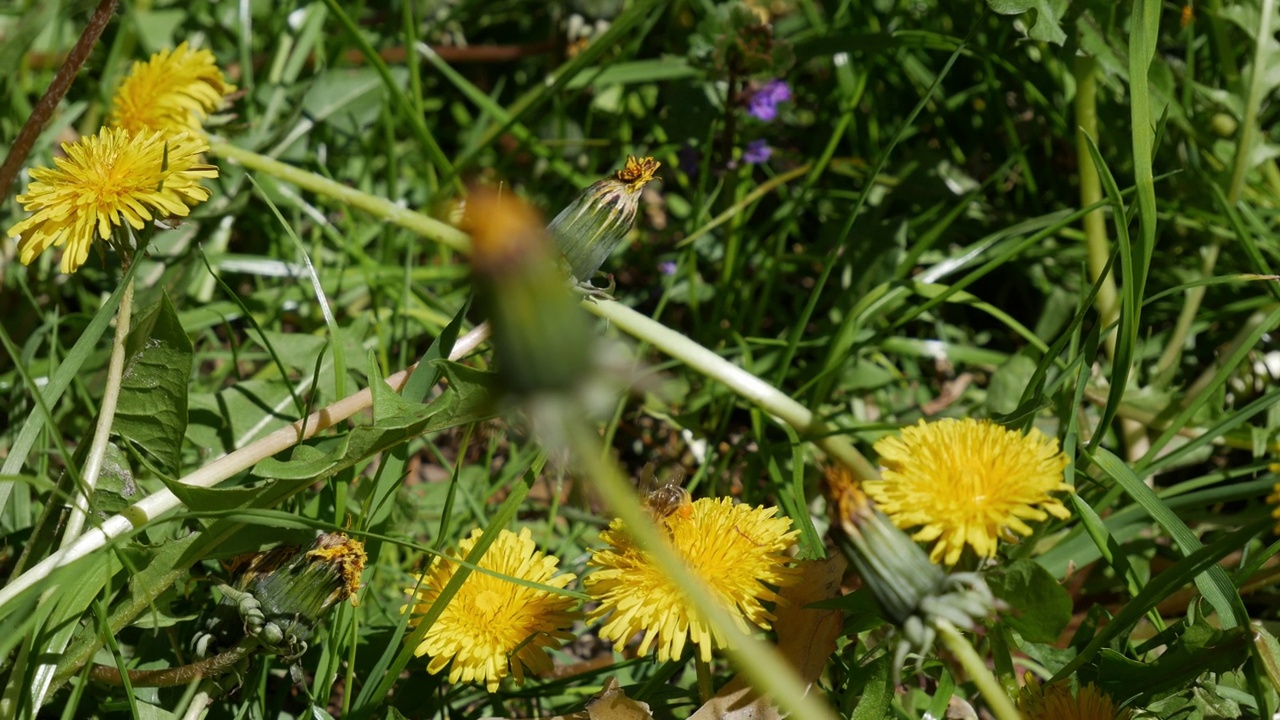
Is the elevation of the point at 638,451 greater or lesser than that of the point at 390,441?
lesser

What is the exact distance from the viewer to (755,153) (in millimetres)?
2270

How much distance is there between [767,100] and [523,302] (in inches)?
59.5

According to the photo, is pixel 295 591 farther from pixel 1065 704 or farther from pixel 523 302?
pixel 1065 704

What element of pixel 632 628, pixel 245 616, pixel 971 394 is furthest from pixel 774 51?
pixel 245 616

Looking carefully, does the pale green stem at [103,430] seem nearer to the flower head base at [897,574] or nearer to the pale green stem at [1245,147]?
the flower head base at [897,574]

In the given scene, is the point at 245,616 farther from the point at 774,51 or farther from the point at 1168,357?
the point at 1168,357

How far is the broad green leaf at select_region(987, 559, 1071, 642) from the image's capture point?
120 centimetres

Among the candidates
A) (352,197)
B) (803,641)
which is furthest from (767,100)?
(803,641)

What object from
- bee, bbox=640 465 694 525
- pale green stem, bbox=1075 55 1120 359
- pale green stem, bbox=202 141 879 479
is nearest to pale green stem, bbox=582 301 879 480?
pale green stem, bbox=202 141 879 479

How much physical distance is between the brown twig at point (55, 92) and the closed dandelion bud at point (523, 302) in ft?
3.54

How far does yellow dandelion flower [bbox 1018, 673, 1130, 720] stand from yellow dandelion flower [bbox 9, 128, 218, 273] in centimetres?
122

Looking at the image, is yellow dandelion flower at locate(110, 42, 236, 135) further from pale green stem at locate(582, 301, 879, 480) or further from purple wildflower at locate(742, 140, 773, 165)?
purple wildflower at locate(742, 140, 773, 165)

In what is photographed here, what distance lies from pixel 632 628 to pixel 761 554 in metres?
0.17

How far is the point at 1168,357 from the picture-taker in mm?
1991
